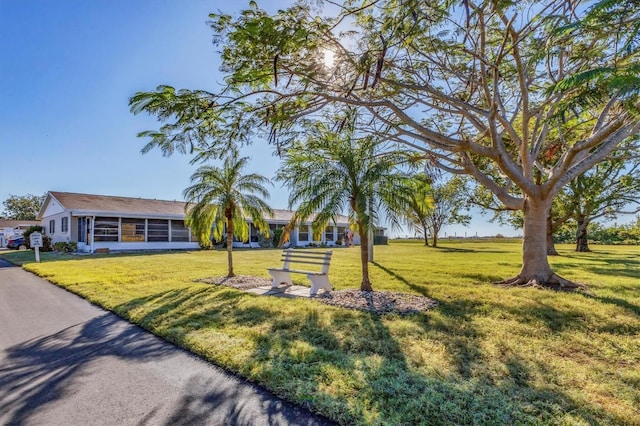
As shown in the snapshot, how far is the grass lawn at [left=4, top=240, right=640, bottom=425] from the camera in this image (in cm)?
301

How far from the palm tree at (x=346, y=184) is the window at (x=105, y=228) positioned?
20.8 metres

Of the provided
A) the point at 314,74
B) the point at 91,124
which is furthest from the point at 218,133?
the point at 91,124

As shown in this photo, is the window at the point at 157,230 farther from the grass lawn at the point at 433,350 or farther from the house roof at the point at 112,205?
the grass lawn at the point at 433,350

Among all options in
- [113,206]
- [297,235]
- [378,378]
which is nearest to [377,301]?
[378,378]

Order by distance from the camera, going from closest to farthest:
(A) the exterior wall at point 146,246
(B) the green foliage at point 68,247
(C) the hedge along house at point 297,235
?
(B) the green foliage at point 68,247 < (A) the exterior wall at point 146,246 < (C) the hedge along house at point 297,235

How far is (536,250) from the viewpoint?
9359 mm

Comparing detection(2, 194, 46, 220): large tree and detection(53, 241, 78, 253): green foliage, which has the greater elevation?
detection(2, 194, 46, 220): large tree

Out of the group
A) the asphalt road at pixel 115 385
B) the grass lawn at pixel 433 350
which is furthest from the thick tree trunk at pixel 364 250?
the asphalt road at pixel 115 385

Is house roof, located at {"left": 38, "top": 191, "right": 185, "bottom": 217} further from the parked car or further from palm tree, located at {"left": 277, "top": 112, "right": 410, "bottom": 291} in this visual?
palm tree, located at {"left": 277, "top": 112, "right": 410, "bottom": 291}

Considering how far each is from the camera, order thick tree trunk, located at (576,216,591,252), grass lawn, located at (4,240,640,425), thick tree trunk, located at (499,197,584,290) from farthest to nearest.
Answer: thick tree trunk, located at (576,216,591,252)
thick tree trunk, located at (499,197,584,290)
grass lawn, located at (4,240,640,425)

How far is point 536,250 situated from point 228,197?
9.24 meters

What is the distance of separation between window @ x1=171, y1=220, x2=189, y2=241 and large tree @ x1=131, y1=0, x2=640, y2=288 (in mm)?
20431

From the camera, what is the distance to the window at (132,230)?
2455 centimetres

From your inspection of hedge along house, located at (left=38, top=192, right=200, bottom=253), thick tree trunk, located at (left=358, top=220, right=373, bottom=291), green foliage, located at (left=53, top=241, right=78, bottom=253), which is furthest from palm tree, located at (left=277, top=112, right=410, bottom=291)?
green foliage, located at (left=53, top=241, right=78, bottom=253)
